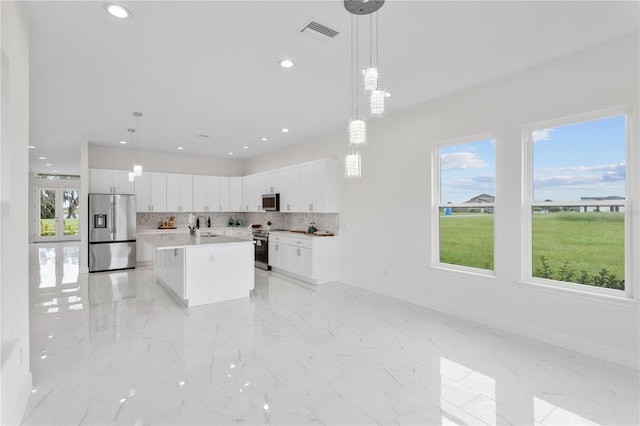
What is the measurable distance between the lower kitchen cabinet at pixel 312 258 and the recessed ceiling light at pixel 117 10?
13.3 feet

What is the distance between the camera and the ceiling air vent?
2.56m

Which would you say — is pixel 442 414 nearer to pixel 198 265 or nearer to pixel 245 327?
pixel 245 327

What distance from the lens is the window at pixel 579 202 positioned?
2980mm


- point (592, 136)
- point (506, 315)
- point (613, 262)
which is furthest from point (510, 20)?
point (506, 315)

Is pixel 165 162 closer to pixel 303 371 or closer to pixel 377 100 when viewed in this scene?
pixel 303 371

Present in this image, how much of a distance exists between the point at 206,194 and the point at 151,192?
4.17ft

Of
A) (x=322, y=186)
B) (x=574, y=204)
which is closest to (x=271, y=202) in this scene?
(x=322, y=186)

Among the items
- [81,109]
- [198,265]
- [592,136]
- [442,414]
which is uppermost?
[81,109]

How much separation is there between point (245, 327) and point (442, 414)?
87.9 inches

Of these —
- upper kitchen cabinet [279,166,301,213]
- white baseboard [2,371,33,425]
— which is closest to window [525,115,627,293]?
upper kitchen cabinet [279,166,301,213]

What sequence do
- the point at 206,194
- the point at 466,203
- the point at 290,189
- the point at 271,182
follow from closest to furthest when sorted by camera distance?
the point at 466,203 < the point at 290,189 < the point at 271,182 < the point at 206,194

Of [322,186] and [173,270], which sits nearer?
[173,270]

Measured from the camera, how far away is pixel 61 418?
2.05m

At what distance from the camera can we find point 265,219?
853 cm
